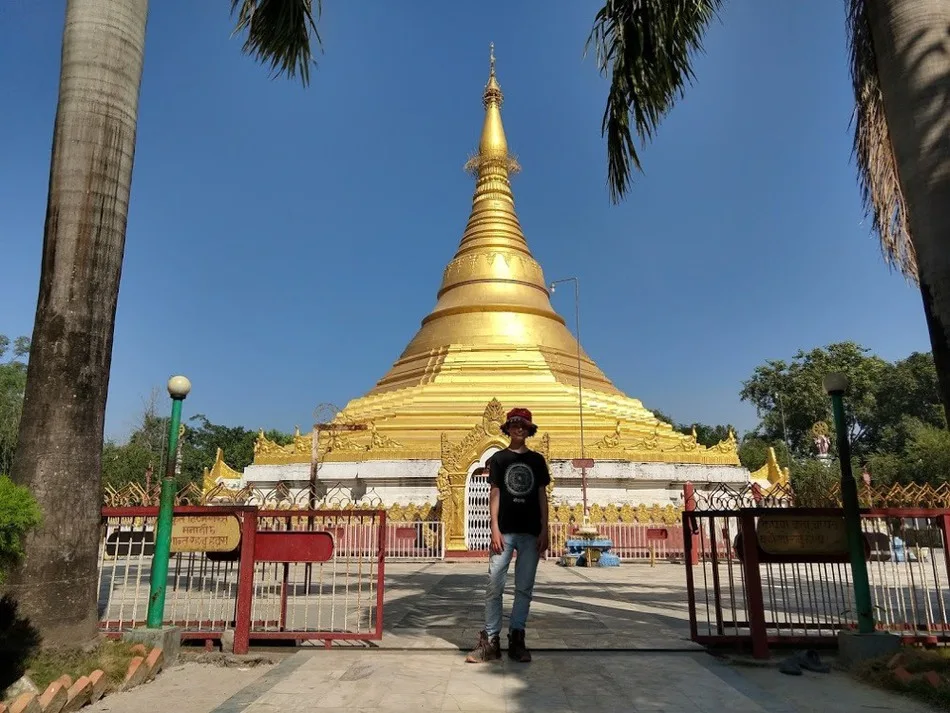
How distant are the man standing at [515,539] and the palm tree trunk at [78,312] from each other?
2890 millimetres

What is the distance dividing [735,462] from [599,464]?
5.44 metres

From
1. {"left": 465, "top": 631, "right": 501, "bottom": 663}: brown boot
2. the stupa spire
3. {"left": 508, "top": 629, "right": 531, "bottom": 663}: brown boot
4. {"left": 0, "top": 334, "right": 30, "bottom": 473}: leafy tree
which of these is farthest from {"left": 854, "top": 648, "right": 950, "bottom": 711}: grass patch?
Result: {"left": 0, "top": 334, "right": 30, "bottom": 473}: leafy tree

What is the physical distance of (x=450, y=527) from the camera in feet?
59.8

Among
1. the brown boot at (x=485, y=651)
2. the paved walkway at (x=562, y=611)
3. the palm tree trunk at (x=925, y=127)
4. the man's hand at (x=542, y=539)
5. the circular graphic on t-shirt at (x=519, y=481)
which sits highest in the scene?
the palm tree trunk at (x=925, y=127)

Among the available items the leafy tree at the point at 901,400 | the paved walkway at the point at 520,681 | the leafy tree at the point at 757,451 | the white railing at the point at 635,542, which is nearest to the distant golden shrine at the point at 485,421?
the white railing at the point at 635,542

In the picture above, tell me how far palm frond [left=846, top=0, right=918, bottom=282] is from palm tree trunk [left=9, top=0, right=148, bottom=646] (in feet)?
20.9

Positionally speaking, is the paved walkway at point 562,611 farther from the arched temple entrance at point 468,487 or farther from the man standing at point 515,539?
the arched temple entrance at point 468,487

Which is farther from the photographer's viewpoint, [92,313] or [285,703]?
[92,313]

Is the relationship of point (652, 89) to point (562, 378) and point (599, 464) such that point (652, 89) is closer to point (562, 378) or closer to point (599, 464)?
point (599, 464)

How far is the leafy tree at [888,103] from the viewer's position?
4.50 m

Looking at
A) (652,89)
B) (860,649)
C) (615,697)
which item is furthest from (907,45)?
(615,697)

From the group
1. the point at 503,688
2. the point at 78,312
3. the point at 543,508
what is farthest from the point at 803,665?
the point at 78,312

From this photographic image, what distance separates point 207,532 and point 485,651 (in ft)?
8.56

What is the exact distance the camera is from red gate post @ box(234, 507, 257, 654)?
5.53 meters
